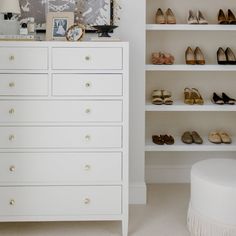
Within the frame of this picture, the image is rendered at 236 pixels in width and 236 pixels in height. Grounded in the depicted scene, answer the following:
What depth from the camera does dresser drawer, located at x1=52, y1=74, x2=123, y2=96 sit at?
2.71 meters

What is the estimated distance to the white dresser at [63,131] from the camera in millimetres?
2699

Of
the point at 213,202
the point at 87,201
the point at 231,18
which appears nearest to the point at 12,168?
the point at 87,201

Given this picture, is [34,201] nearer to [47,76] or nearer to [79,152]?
[79,152]

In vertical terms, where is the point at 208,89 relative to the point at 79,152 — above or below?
above

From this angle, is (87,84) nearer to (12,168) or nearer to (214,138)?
(12,168)

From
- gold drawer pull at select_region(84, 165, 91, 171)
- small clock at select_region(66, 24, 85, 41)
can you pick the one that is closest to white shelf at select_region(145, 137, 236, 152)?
gold drawer pull at select_region(84, 165, 91, 171)

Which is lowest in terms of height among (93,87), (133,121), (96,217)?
(96,217)

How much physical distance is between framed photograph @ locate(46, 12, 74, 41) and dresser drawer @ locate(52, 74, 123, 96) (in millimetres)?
462

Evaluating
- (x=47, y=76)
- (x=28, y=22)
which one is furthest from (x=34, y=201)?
(x=28, y=22)

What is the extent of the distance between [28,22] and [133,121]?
3.44ft

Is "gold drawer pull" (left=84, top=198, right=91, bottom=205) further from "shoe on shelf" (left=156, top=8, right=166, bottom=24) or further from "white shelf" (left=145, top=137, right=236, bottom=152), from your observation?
"shoe on shelf" (left=156, top=8, right=166, bottom=24)

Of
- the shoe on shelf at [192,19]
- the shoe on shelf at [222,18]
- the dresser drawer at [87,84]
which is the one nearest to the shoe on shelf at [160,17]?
the shoe on shelf at [192,19]

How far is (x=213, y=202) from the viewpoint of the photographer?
103 inches

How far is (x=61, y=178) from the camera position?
9.13ft
